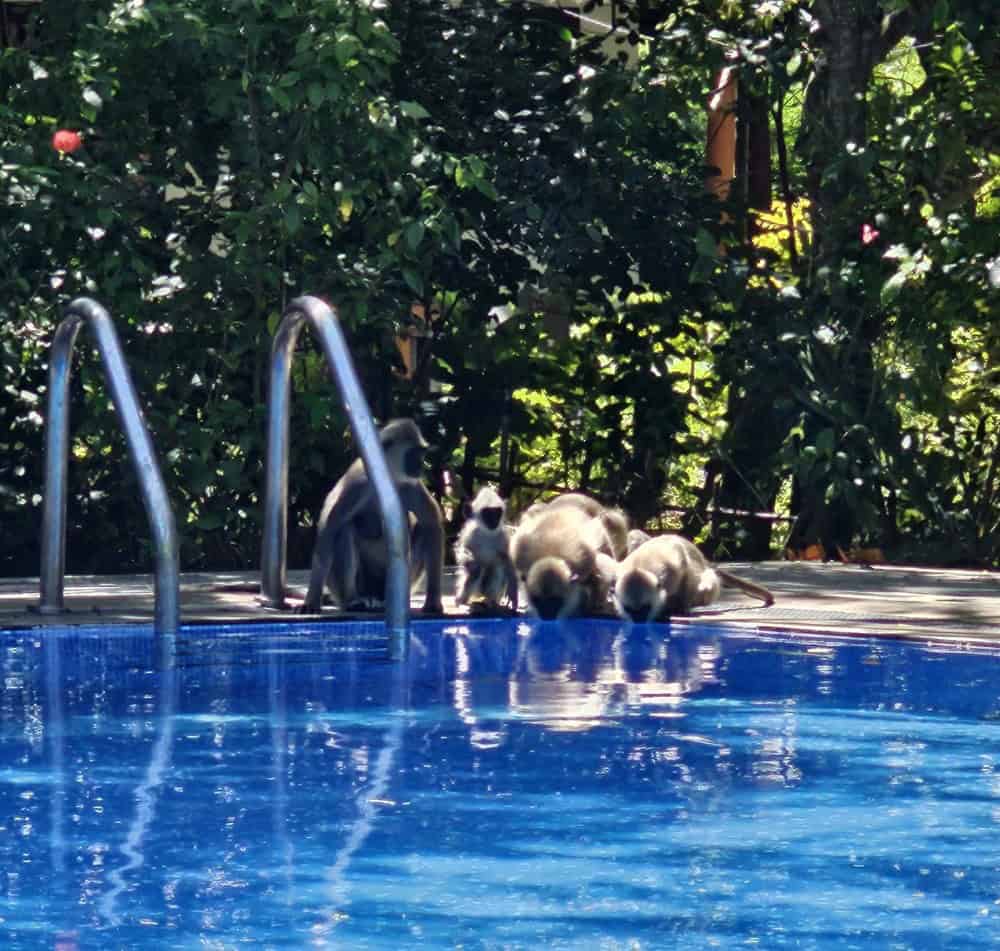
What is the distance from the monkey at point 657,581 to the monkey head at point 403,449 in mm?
1053

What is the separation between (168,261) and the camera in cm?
1144

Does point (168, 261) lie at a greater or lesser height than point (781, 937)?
greater

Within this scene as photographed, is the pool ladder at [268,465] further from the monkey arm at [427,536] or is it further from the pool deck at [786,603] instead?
the monkey arm at [427,536]

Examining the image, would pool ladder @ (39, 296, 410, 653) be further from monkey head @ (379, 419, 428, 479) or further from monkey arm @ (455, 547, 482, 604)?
monkey arm @ (455, 547, 482, 604)

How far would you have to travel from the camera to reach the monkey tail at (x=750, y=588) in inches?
403

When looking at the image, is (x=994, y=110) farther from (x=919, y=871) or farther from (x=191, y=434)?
(x=919, y=871)

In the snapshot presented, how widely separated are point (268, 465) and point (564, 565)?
1.52 m

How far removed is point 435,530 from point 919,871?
5030 mm

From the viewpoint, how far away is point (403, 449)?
991cm

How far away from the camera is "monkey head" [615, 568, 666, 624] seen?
31.8 ft

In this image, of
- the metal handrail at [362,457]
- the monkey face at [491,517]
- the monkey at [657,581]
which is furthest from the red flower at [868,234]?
the metal handrail at [362,457]

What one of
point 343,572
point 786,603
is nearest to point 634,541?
point 786,603

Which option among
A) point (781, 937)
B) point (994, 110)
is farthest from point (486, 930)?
point (994, 110)

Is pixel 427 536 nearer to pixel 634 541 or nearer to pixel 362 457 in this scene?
pixel 634 541
